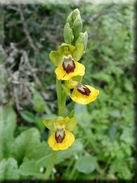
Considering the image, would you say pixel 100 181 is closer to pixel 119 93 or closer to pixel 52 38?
pixel 119 93

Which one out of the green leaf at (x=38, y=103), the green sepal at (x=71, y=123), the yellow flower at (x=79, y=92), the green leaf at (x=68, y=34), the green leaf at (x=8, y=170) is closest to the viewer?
the green leaf at (x=68, y=34)

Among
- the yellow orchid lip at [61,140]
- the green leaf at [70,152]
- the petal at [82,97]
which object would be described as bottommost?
the green leaf at [70,152]

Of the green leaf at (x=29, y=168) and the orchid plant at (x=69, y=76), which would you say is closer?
the orchid plant at (x=69, y=76)

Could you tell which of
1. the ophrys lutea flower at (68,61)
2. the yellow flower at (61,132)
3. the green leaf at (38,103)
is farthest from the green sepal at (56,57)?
the green leaf at (38,103)

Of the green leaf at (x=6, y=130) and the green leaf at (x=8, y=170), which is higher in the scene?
the green leaf at (x=8, y=170)

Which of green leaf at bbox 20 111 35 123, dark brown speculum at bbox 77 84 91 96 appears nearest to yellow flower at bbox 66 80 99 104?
dark brown speculum at bbox 77 84 91 96

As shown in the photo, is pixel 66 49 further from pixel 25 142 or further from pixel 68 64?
pixel 25 142

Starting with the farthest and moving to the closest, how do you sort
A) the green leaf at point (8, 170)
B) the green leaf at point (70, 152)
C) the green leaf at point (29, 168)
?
the green leaf at point (70, 152)
the green leaf at point (29, 168)
the green leaf at point (8, 170)

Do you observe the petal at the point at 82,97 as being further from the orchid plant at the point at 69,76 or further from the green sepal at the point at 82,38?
the green sepal at the point at 82,38

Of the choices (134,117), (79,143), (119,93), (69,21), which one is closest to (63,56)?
(69,21)
